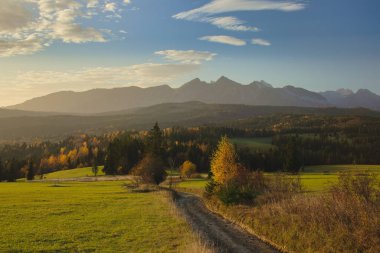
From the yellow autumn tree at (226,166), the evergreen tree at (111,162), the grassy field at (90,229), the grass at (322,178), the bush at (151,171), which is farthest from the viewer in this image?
the evergreen tree at (111,162)

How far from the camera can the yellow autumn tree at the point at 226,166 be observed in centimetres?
6500

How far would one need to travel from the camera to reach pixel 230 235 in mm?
40156

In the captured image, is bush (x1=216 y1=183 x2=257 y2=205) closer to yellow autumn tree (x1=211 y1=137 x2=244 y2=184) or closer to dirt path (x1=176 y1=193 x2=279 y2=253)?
dirt path (x1=176 y1=193 x2=279 y2=253)

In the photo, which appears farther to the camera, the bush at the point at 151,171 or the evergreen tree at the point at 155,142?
the evergreen tree at the point at 155,142

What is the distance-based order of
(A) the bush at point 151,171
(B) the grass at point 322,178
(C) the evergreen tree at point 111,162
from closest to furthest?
1. (B) the grass at point 322,178
2. (A) the bush at point 151,171
3. (C) the evergreen tree at point 111,162

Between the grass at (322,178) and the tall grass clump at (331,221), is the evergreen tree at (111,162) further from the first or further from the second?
the tall grass clump at (331,221)

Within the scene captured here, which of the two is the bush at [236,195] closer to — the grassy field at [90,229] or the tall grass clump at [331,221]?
the grassy field at [90,229]

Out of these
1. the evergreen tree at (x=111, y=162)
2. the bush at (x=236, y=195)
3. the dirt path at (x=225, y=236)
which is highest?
the bush at (x=236, y=195)

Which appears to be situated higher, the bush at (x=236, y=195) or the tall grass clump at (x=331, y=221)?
the tall grass clump at (x=331, y=221)

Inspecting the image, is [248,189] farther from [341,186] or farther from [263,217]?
[341,186]

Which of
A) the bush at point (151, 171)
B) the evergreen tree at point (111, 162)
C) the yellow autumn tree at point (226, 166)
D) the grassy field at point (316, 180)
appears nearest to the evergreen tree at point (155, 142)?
the grassy field at point (316, 180)

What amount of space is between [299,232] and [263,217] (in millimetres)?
9094

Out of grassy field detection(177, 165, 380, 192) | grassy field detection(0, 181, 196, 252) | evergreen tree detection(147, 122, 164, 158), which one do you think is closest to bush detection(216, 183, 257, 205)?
grassy field detection(0, 181, 196, 252)

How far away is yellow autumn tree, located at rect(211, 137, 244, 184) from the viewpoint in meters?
65.0
